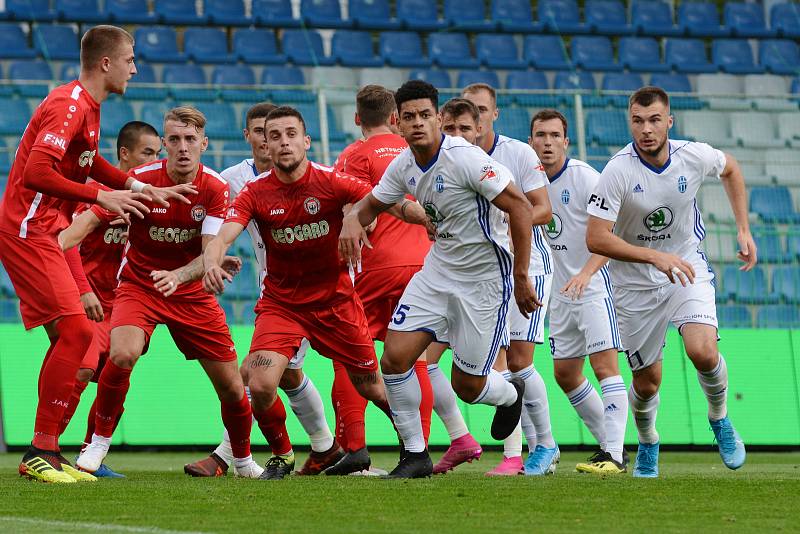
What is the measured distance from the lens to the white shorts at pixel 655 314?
8.29 m

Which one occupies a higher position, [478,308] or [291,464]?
[478,308]

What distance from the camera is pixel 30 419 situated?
41.9 ft

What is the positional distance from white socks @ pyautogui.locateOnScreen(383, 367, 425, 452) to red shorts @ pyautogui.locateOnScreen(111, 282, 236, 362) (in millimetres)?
1272

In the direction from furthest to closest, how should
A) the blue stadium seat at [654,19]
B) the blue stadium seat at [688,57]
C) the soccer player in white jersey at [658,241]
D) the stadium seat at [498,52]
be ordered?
the blue stadium seat at [654,19] → the blue stadium seat at [688,57] → the stadium seat at [498,52] → the soccer player in white jersey at [658,241]

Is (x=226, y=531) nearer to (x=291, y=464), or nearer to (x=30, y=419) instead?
(x=291, y=464)

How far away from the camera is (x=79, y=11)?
61.5ft

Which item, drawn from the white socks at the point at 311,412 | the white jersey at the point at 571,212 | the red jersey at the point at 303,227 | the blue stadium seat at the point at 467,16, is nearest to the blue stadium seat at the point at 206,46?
the blue stadium seat at the point at 467,16

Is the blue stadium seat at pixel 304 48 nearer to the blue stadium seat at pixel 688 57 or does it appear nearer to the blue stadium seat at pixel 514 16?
the blue stadium seat at pixel 514 16

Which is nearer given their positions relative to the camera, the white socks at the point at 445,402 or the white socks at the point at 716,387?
the white socks at the point at 716,387

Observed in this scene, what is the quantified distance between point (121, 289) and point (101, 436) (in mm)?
1024

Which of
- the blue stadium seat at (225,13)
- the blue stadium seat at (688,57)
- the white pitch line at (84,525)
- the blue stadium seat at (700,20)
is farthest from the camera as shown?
the blue stadium seat at (700,20)

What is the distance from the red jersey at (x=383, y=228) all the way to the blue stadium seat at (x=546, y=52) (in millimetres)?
10982

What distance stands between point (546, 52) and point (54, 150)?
539 inches

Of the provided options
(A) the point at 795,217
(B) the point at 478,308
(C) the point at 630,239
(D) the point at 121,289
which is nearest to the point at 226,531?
(B) the point at 478,308
